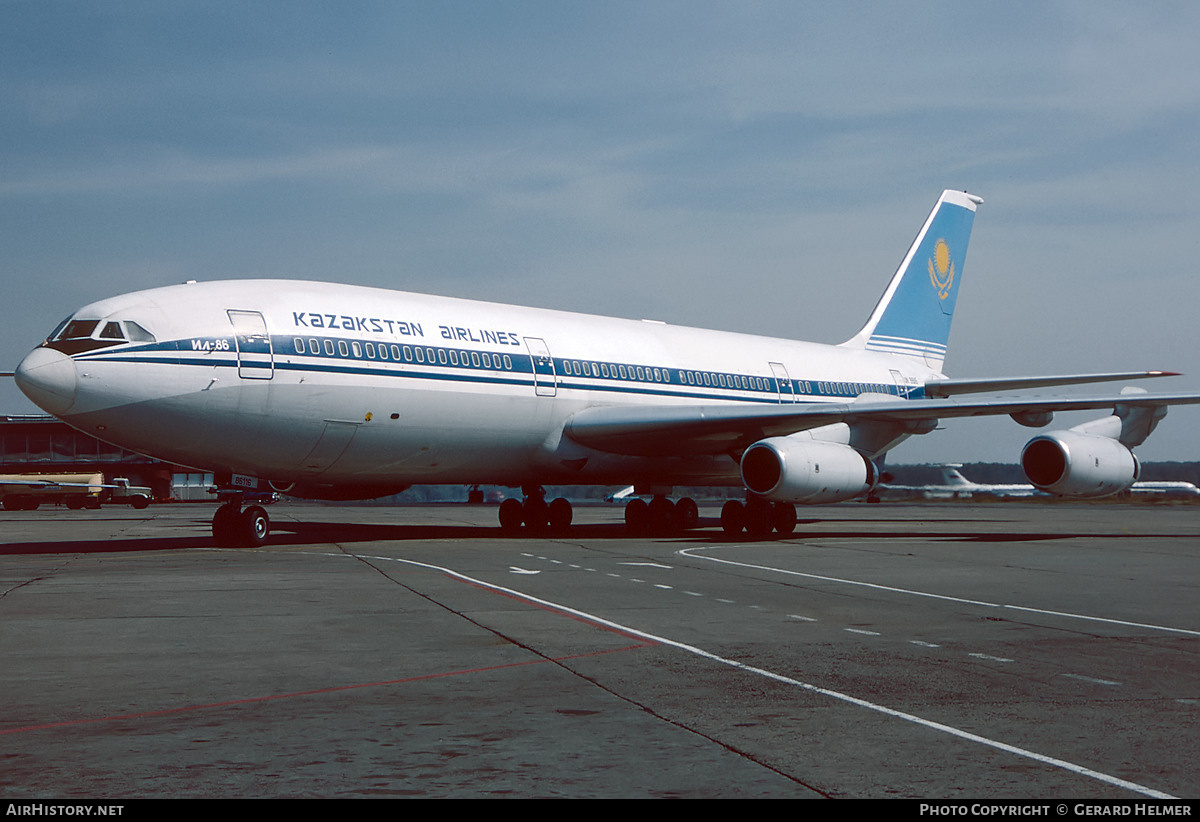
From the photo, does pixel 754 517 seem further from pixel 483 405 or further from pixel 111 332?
pixel 111 332

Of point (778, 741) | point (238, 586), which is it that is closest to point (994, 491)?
point (238, 586)

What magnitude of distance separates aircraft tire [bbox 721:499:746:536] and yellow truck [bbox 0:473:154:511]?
1625 inches

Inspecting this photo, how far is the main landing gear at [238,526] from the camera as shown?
20625 mm

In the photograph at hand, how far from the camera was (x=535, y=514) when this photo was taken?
27.6 meters

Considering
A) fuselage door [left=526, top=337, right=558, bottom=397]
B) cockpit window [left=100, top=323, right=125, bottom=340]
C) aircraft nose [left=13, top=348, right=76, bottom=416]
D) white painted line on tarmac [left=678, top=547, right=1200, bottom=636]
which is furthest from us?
fuselage door [left=526, top=337, right=558, bottom=397]

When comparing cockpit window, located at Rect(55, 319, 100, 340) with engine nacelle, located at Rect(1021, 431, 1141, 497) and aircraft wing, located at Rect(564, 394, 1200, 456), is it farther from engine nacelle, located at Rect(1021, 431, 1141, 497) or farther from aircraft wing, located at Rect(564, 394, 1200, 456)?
engine nacelle, located at Rect(1021, 431, 1141, 497)

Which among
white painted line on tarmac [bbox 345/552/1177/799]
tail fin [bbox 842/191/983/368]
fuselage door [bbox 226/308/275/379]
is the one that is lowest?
white painted line on tarmac [bbox 345/552/1177/799]

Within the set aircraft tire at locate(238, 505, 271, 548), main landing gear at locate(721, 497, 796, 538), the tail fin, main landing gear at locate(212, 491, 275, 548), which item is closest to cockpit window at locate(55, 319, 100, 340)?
main landing gear at locate(212, 491, 275, 548)

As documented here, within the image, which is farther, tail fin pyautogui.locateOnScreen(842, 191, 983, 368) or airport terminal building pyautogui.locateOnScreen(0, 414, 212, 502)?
airport terminal building pyautogui.locateOnScreen(0, 414, 212, 502)

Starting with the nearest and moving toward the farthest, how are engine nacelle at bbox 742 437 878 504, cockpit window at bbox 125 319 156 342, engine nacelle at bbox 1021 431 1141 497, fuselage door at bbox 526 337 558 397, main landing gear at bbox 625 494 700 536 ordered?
cockpit window at bbox 125 319 156 342, engine nacelle at bbox 742 437 878 504, fuselage door at bbox 526 337 558 397, engine nacelle at bbox 1021 431 1141 497, main landing gear at bbox 625 494 700 536

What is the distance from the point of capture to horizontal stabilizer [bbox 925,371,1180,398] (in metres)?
27.3

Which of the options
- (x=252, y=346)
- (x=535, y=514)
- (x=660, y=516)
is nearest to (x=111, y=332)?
(x=252, y=346)

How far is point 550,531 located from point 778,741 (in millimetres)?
22166
